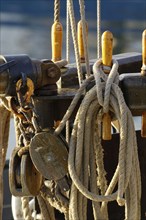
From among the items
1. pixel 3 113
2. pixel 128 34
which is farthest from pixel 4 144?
pixel 128 34

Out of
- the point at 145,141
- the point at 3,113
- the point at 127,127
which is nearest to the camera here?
the point at 127,127

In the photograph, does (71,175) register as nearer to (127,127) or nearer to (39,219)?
(127,127)

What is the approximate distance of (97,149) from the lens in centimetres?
143

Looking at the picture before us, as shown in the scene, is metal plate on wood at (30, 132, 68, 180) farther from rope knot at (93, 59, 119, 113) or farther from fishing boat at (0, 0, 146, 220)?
rope knot at (93, 59, 119, 113)

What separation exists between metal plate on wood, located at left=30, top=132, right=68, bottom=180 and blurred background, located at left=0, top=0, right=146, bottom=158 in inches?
381

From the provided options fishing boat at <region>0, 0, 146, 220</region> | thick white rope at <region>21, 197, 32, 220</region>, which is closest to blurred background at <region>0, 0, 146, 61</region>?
thick white rope at <region>21, 197, 32, 220</region>

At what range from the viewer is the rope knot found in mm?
1335

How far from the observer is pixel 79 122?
1.37 meters

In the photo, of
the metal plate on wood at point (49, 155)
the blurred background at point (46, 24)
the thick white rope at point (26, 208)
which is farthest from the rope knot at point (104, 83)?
the blurred background at point (46, 24)

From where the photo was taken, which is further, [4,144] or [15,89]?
[4,144]

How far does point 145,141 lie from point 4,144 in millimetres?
432

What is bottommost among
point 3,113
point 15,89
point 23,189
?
point 23,189

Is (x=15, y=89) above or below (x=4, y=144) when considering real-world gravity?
above

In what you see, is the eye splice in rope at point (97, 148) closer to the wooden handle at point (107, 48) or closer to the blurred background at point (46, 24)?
the wooden handle at point (107, 48)
